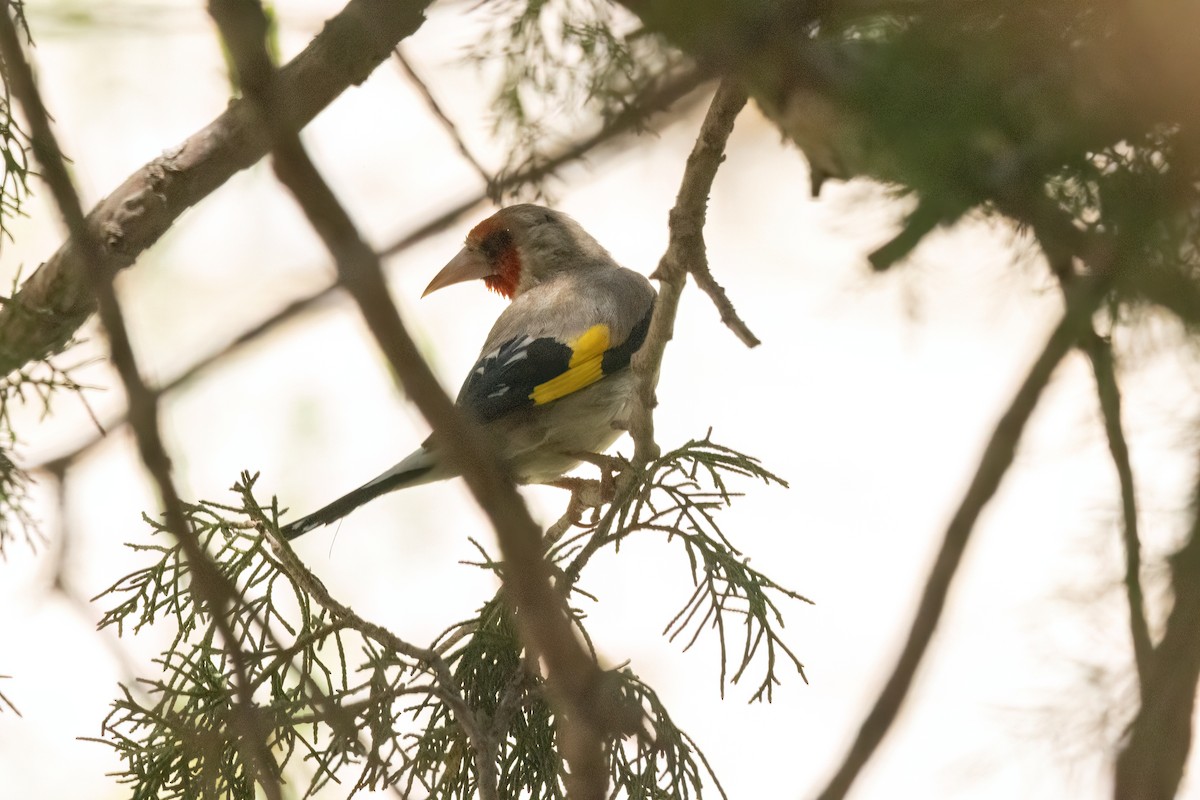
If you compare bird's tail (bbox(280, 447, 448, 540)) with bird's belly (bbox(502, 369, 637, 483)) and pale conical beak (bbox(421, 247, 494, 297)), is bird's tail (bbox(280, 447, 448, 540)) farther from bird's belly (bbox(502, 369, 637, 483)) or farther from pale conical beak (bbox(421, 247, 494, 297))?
pale conical beak (bbox(421, 247, 494, 297))

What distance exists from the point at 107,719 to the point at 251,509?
585mm

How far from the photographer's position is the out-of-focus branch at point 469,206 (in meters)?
1.71

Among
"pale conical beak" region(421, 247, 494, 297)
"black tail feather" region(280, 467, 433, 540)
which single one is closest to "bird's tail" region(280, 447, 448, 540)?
"black tail feather" region(280, 467, 433, 540)

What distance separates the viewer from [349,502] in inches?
147

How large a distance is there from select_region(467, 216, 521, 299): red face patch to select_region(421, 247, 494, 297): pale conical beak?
0.03 metres

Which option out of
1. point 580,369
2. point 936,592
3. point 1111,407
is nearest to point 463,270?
point 580,369

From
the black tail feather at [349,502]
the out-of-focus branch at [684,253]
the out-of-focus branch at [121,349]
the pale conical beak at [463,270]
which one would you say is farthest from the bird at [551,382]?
the out-of-focus branch at [121,349]

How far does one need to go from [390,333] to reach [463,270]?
4766 millimetres

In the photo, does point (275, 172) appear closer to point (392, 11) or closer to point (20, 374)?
point (392, 11)

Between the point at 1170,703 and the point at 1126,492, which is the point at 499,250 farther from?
the point at 1170,703

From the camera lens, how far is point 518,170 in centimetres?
276

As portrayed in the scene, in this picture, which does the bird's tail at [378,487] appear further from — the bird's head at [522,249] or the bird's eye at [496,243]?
the bird's eye at [496,243]

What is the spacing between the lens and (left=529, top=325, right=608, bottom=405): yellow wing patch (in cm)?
421

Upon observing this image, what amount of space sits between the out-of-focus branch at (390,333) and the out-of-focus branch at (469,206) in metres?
0.07
